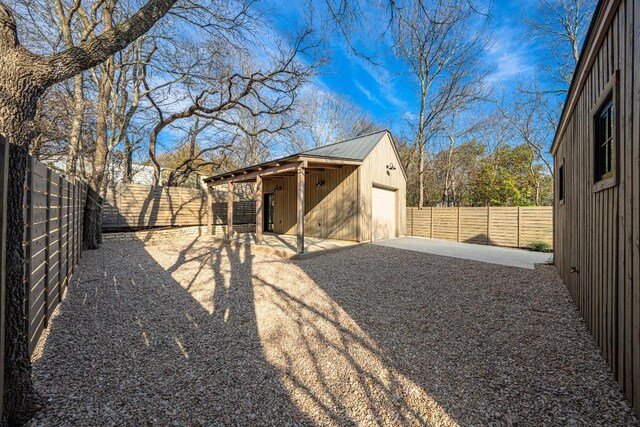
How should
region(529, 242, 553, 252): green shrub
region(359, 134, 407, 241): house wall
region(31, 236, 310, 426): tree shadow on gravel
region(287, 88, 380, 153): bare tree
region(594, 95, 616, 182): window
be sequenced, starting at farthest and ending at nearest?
region(287, 88, 380, 153): bare tree < region(359, 134, 407, 241): house wall < region(529, 242, 553, 252): green shrub < region(594, 95, 616, 182): window < region(31, 236, 310, 426): tree shadow on gravel

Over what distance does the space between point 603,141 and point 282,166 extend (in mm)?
6671

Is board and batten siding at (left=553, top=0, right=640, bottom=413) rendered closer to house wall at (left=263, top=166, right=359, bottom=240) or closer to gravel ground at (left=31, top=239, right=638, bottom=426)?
gravel ground at (left=31, top=239, right=638, bottom=426)

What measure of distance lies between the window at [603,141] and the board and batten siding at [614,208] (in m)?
0.07

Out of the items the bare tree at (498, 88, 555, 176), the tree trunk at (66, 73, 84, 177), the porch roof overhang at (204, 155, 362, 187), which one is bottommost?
the porch roof overhang at (204, 155, 362, 187)

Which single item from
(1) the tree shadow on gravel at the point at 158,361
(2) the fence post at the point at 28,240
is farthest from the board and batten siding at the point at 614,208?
(2) the fence post at the point at 28,240

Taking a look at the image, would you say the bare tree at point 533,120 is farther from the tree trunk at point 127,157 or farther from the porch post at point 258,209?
the tree trunk at point 127,157

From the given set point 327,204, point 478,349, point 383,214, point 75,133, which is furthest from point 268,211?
point 478,349

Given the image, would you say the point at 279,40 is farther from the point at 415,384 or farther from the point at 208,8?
the point at 415,384

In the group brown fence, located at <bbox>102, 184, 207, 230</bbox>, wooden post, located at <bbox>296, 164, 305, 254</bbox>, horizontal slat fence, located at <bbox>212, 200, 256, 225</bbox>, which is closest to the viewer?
wooden post, located at <bbox>296, 164, 305, 254</bbox>

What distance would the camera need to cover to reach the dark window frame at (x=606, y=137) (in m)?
2.30

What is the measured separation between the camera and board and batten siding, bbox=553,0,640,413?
6.28 feet

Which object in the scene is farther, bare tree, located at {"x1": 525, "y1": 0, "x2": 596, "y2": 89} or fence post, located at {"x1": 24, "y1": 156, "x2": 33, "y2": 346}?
bare tree, located at {"x1": 525, "y1": 0, "x2": 596, "y2": 89}

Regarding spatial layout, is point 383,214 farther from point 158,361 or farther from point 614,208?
point 158,361

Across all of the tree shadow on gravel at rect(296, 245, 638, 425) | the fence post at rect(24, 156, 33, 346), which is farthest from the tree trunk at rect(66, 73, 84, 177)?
the tree shadow on gravel at rect(296, 245, 638, 425)
